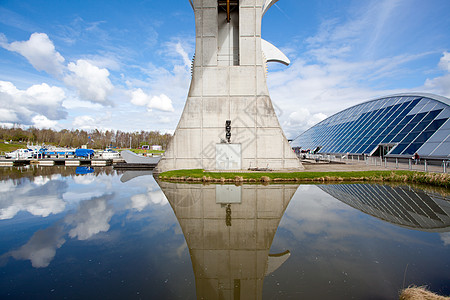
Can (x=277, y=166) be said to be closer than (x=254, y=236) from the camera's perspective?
No

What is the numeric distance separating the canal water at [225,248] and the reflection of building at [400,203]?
7cm

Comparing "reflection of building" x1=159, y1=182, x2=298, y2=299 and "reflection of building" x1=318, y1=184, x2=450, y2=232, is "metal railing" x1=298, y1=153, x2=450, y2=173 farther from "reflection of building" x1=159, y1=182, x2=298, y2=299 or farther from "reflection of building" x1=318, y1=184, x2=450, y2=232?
"reflection of building" x1=159, y1=182, x2=298, y2=299

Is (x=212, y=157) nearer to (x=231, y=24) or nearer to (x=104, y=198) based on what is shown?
(x=104, y=198)

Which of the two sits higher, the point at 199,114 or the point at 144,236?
the point at 199,114

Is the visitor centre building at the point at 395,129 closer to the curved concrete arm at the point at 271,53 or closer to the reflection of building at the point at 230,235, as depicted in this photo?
the curved concrete arm at the point at 271,53

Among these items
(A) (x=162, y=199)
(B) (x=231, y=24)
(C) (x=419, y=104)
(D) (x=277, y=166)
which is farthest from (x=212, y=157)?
(C) (x=419, y=104)

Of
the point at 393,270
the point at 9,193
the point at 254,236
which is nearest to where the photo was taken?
the point at 393,270

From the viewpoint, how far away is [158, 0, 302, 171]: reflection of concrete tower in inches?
846

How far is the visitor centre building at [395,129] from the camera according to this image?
24.3m

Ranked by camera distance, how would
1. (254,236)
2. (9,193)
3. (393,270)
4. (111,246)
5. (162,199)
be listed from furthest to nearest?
(9,193) < (162,199) < (254,236) < (111,246) < (393,270)

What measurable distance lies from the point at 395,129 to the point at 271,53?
19.4 metres

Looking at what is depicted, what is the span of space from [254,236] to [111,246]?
13.3ft

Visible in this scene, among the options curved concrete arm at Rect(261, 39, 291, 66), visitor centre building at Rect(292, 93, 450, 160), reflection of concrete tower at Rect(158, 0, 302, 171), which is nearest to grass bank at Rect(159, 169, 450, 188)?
reflection of concrete tower at Rect(158, 0, 302, 171)

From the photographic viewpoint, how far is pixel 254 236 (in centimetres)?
701
